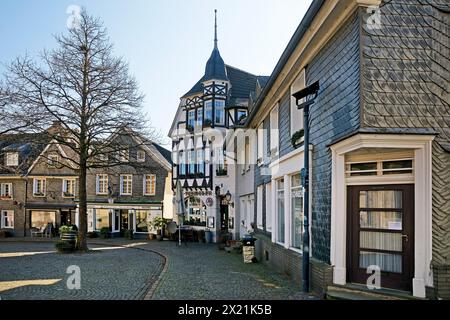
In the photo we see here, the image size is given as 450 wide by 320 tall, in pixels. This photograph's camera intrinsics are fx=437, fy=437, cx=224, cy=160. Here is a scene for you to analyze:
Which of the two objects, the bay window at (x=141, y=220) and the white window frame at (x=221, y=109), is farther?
the bay window at (x=141, y=220)

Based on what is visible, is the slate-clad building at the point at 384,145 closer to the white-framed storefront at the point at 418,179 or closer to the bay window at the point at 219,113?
the white-framed storefront at the point at 418,179

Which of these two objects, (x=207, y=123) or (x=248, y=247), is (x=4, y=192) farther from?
(x=248, y=247)

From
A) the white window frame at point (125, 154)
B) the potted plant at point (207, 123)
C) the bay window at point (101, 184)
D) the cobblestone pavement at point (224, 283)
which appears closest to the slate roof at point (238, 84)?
the potted plant at point (207, 123)

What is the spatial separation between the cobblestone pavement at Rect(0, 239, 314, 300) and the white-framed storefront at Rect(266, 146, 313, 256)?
1.04 meters

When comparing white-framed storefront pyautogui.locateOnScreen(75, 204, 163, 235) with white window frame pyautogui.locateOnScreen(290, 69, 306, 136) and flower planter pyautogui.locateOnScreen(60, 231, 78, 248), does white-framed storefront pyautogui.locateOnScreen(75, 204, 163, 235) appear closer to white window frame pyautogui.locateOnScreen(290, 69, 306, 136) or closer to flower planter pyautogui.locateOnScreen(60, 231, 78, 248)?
flower planter pyautogui.locateOnScreen(60, 231, 78, 248)

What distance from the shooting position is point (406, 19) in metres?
7.42

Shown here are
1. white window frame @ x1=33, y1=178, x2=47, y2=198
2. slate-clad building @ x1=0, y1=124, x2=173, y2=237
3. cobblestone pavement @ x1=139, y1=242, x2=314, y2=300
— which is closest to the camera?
cobblestone pavement @ x1=139, y1=242, x2=314, y2=300

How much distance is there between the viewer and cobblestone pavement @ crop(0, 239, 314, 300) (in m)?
9.41

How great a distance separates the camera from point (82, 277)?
41.2 ft

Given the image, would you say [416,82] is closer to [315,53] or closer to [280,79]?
[315,53]

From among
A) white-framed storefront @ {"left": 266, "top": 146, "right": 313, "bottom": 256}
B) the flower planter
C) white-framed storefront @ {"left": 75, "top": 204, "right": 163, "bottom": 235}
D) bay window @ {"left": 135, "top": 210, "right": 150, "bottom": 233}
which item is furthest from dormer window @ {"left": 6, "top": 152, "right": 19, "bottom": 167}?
white-framed storefront @ {"left": 266, "top": 146, "right": 313, "bottom": 256}

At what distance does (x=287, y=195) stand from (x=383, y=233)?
14.4 feet

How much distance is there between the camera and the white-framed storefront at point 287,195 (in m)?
11.1
